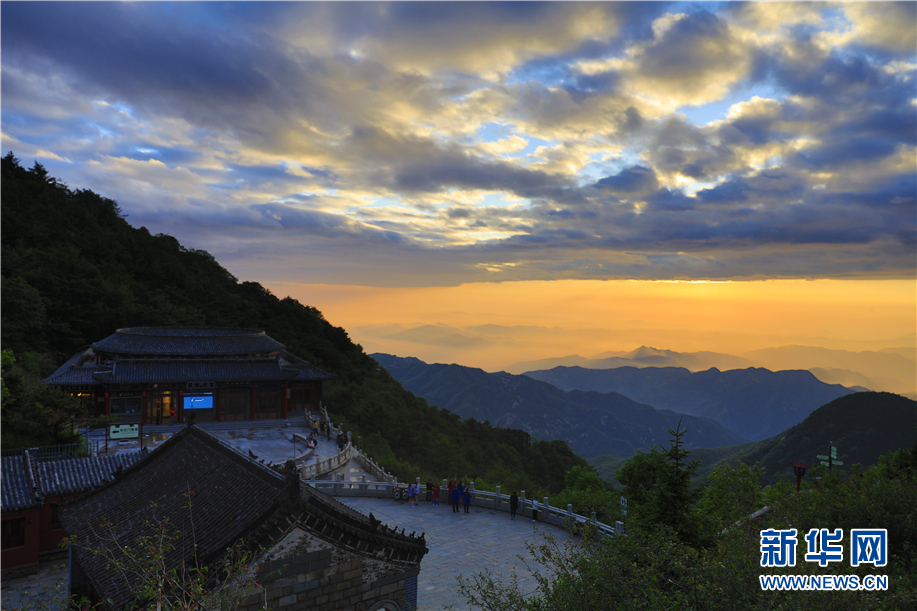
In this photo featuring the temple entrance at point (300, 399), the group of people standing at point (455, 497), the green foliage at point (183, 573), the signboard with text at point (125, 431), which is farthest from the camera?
the temple entrance at point (300, 399)

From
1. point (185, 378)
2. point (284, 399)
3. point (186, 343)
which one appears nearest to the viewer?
point (185, 378)

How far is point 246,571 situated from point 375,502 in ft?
58.9

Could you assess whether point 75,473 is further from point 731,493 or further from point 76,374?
point 76,374

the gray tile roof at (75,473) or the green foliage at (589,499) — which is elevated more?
the gray tile roof at (75,473)

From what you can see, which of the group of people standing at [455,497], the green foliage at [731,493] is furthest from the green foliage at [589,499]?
the green foliage at [731,493]

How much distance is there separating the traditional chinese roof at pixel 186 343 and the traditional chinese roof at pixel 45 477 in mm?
34523

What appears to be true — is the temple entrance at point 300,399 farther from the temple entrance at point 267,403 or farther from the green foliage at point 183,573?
the green foliage at point 183,573

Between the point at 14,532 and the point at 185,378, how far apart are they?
33655 millimetres

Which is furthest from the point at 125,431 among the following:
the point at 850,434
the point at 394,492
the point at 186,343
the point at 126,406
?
the point at 850,434

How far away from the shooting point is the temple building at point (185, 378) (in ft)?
166

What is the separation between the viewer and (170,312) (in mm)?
81375

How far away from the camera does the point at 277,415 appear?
190 feet

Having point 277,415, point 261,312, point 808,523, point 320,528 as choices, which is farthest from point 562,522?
point 261,312

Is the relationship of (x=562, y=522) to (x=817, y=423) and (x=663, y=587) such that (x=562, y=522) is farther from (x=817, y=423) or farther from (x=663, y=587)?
(x=817, y=423)
